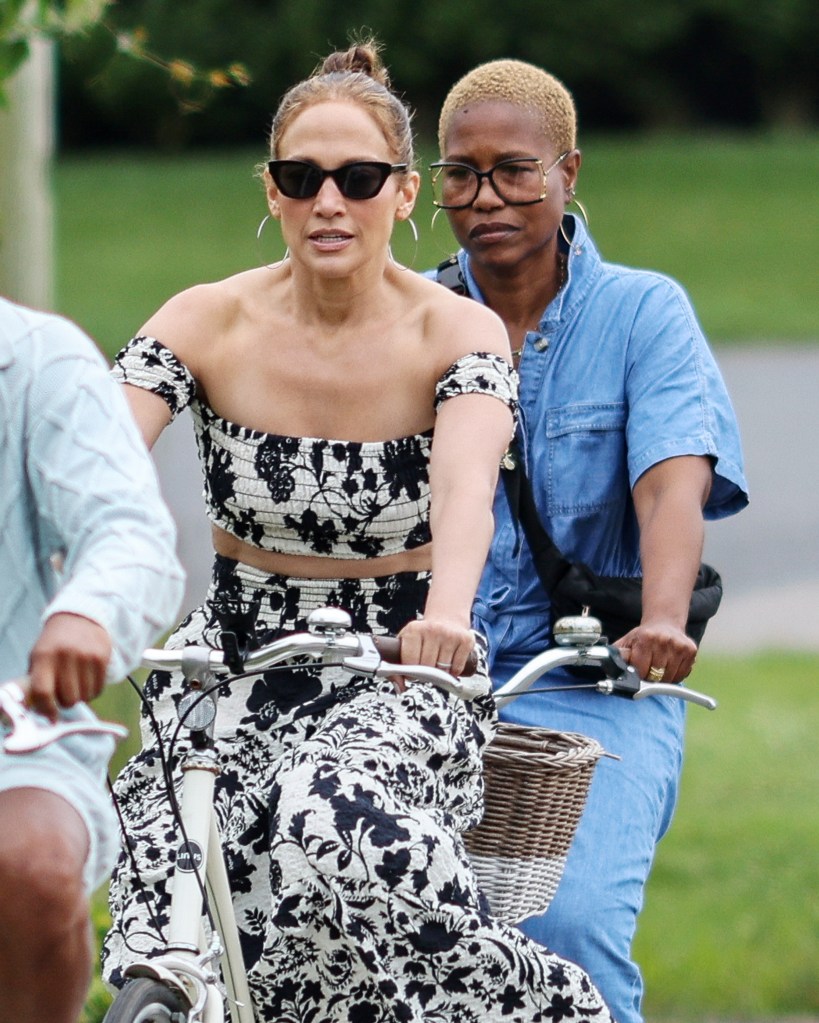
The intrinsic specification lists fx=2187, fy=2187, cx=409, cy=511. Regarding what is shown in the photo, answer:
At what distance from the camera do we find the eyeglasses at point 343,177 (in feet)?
12.1

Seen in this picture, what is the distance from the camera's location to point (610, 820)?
405cm

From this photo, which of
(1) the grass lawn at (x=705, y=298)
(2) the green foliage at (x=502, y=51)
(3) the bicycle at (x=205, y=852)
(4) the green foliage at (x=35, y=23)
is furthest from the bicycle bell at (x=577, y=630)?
(2) the green foliage at (x=502, y=51)

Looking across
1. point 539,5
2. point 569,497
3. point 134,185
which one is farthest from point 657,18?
point 569,497

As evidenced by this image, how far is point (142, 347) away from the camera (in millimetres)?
3809

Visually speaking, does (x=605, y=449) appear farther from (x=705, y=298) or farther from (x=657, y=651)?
(x=705, y=298)

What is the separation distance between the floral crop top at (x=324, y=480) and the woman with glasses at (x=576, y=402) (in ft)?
1.97

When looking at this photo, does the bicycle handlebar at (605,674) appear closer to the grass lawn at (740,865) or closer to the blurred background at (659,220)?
the blurred background at (659,220)

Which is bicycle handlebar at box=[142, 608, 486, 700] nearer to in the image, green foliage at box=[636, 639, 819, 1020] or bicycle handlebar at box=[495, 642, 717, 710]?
bicycle handlebar at box=[495, 642, 717, 710]

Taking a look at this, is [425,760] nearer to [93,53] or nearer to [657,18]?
[93,53]

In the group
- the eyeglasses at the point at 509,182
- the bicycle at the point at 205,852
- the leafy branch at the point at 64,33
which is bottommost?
the bicycle at the point at 205,852

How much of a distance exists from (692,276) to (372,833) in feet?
81.0

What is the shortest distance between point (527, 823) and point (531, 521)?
0.81 m

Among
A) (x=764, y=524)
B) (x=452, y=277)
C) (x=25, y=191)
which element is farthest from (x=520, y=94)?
(x=764, y=524)

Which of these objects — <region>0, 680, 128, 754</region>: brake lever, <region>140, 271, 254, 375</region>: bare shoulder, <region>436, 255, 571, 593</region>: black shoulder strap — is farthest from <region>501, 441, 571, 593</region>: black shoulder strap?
<region>0, 680, 128, 754</region>: brake lever
